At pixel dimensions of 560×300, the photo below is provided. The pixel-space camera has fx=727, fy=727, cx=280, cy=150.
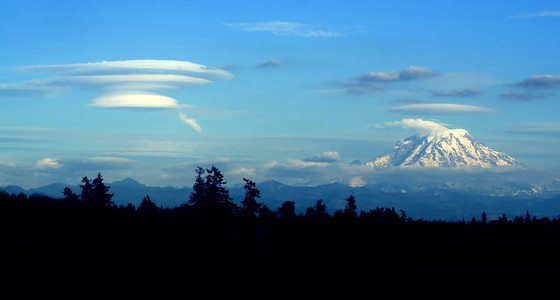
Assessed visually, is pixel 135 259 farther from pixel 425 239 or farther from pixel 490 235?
pixel 490 235

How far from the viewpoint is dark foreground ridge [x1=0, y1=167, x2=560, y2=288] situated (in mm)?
106500

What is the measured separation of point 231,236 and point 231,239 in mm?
753

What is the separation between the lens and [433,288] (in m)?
100

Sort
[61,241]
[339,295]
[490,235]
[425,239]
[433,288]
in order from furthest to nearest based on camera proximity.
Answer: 1. [490,235]
2. [425,239]
3. [61,241]
4. [433,288]
5. [339,295]

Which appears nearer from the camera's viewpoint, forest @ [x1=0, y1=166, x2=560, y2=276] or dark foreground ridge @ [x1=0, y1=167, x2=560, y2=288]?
dark foreground ridge @ [x1=0, y1=167, x2=560, y2=288]

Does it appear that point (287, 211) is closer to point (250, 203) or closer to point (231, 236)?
point (250, 203)

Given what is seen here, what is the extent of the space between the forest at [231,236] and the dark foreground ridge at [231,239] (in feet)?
0.57

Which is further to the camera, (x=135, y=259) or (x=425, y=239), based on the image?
(x=425, y=239)

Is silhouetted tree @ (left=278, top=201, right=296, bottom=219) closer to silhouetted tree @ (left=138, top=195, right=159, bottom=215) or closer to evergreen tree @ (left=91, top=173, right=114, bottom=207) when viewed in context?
silhouetted tree @ (left=138, top=195, right=159, bottom=215)

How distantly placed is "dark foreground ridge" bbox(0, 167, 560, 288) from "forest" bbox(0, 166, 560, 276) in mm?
174

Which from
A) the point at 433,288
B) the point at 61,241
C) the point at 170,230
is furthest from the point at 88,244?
the point at 433,288

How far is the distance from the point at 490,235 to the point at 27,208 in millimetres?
88827

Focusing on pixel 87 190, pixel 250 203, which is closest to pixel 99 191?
pixel 87 190

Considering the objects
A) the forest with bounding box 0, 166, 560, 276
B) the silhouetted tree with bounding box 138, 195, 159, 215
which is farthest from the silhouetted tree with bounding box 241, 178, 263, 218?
the silhouetted tree with bounding box 138, 195, 159, 215
